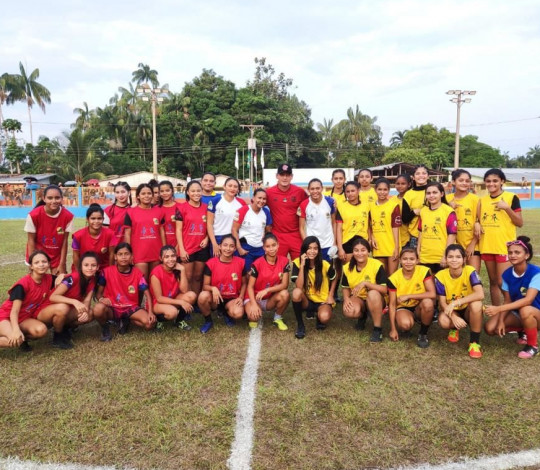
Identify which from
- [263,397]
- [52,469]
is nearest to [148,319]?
[263,397]

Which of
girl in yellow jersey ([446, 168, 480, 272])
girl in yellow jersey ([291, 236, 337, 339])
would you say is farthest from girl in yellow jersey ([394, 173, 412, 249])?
girl in yellow jersey ([291, 236, 337, 339])

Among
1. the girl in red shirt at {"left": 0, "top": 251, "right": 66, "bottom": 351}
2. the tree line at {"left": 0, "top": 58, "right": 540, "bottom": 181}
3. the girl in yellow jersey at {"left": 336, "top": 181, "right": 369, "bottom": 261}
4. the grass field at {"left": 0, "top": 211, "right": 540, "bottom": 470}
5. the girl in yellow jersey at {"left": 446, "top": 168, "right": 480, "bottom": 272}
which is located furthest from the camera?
the tree line at {"left": 0, "top": 58, "right": 540, "bottom": 181}

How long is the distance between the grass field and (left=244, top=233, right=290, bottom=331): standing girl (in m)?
0.44

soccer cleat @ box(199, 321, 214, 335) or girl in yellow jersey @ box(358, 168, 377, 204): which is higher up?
girl in yellow jersey @ box(358, 168, 377, 204)

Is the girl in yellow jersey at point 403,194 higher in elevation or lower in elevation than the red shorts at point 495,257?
higher

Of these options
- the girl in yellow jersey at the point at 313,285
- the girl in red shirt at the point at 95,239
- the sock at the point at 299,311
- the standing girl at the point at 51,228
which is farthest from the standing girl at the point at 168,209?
the sock at the point at 299,311

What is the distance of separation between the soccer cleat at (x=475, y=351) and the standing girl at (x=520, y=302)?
1.03ft

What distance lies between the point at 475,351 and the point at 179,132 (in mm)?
41058

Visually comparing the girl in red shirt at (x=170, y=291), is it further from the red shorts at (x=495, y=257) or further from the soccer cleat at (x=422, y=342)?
the red shorts at (x=495, y=257)

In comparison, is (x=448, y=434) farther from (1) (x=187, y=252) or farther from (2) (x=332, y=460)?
(1) (x=187, y=252)

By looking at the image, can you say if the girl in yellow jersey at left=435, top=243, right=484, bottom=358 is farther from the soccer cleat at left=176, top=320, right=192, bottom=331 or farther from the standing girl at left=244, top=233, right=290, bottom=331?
the soccer cleat at left=176, top=320, right=192, bottom=331

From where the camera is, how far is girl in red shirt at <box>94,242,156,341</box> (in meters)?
4.41

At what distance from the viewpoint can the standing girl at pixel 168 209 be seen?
5.03m

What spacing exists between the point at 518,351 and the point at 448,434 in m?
1.75
